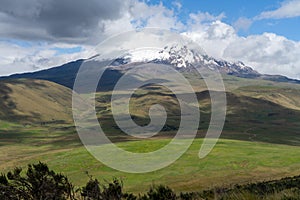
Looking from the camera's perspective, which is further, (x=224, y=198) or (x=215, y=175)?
(x=215, y=175)

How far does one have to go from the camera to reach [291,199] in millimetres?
7598

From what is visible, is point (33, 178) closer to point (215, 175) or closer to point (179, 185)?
point (179, 185)

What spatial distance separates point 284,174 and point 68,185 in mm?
77809

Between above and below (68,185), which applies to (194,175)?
below

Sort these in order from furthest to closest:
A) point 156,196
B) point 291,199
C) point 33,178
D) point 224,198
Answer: point 156,196 < point 33,178 < point 224,198 < point 291,199

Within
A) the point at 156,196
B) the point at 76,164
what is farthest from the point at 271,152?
the point at 156,196

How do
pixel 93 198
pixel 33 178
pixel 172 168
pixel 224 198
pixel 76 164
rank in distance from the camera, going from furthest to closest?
pixel 76 164, pixel 172 168, pixel 33 178, pixel 93 198, pixel 224 198

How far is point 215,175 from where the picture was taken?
3310 inches

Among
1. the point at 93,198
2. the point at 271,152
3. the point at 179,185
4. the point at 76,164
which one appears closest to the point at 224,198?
the point at 93,198

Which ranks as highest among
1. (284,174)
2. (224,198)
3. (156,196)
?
(224,198)

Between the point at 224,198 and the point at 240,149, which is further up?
the point at 224,198

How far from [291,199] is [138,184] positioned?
70646mm

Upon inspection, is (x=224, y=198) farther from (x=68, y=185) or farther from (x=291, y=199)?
(x=68, y=185)

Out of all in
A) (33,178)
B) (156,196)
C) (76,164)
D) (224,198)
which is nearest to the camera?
(224,198)
